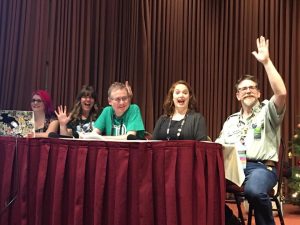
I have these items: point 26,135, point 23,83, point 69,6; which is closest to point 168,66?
point 69,6

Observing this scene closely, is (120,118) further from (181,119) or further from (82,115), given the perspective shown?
(82,115)

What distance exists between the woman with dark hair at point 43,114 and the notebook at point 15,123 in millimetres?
1291

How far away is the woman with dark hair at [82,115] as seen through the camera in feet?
13.1

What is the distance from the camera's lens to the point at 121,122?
3482 millimetres

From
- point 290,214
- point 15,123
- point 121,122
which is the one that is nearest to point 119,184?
point 15,123

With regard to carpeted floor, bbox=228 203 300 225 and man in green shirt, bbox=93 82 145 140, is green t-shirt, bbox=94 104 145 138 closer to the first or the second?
man in green shirt, bbox=93 82 145 140

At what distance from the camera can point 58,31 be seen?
209 inches

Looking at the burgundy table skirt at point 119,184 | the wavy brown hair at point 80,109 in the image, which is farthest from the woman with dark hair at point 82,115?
the burgundy table skirt at point 119,184

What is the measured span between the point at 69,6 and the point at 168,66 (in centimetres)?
163

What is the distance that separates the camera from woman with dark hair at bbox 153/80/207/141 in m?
3.28

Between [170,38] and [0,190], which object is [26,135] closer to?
[0,190]

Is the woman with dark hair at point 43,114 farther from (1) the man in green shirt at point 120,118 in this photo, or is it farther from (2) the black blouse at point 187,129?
(2) the black blouse at point 187,129

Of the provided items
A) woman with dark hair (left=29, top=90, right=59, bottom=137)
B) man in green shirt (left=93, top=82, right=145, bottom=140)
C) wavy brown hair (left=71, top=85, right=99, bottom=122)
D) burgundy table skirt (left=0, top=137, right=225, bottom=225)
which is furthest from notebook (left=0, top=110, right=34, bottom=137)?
woman with dark hair (left=29, top=90, right=59, bottom=137)

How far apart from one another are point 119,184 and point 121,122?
105 cm
